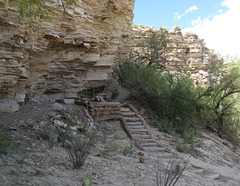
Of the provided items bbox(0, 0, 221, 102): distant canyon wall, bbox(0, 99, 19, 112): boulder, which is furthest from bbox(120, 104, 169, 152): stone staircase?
bbox(0, 99, 19, 112): boulder

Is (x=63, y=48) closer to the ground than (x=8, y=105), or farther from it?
farther from it

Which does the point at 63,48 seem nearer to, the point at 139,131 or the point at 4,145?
the point at 139,131

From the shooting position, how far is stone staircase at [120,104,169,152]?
777cm

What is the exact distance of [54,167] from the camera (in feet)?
13.3

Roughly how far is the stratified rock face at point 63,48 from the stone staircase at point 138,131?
254 centimetres

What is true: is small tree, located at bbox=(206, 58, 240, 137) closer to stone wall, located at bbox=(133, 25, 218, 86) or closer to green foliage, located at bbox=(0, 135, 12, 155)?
green foliage, located at bbox=(0, 135, 12, 155)

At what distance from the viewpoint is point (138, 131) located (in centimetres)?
859

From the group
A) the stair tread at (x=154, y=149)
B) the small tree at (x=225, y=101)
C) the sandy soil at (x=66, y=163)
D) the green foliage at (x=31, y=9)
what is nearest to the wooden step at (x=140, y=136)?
the sandy soil at (x=66, y=163)

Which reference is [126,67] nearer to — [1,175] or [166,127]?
[166,127]

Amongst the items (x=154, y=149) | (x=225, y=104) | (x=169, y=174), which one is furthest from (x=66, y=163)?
(x=225, y=104)

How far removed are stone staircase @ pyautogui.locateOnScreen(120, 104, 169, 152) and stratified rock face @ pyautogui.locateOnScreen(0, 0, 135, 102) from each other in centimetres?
254

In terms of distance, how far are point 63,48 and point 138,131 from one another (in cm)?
437

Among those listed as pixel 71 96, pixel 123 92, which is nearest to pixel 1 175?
pixel 71 96

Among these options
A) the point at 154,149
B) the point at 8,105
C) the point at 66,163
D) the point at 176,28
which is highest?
the point at 176,28
